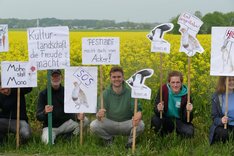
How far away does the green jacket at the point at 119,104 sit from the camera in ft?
22.3

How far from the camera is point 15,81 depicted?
6.73m

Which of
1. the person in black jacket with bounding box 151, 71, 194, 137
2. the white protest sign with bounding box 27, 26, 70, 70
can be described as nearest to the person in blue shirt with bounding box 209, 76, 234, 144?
the person in black jacket with bounding box 151, 71, 194, 137

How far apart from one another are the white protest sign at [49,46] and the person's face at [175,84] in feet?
5.06

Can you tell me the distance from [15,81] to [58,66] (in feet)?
2.15

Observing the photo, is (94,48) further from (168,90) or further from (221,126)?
(221,126)

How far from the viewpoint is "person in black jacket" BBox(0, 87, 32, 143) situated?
693cm

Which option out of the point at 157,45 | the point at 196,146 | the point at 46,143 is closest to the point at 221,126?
the point at 196,146

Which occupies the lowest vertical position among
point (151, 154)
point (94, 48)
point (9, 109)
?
point (151, 154)

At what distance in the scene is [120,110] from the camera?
6824 millimetres

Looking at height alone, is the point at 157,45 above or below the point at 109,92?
above

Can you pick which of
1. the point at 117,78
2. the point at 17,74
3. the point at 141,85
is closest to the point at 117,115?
the point at 117,78

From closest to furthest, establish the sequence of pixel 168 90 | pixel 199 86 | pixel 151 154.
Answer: pixel 151 154
pixel 168 90
pixel 199 86

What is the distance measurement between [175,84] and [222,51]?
0.79 m

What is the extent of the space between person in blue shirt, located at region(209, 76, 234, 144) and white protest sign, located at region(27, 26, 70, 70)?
2.21m
